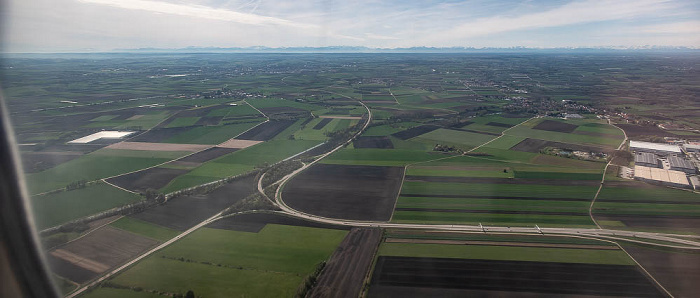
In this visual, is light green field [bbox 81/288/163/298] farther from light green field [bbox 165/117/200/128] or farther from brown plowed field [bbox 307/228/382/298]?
light green field [bbox 165/117/200/128]

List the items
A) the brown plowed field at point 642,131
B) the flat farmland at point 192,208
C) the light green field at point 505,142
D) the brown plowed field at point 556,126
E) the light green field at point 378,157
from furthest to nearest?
the brown plowed field at point 556,126 < the brown plowed field at point 642,131 < the light green field at point 505,142 < the light green field at point 378,157 < the flat farmland at point 192,208

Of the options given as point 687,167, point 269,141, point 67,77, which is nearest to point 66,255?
point 269,141

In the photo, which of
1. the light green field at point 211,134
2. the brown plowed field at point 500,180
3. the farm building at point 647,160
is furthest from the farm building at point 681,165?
the light green field at point 211,134

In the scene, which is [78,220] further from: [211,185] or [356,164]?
[356,164]

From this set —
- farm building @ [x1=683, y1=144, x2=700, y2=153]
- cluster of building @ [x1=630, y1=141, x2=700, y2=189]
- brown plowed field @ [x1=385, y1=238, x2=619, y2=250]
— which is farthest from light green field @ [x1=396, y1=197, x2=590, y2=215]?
farm building @ [x1=683, y1=144, x2=700, y2=153]

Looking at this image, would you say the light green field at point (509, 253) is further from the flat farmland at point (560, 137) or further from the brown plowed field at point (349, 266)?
the flat farmland at point (560, 137)

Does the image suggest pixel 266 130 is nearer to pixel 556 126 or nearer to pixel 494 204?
pixel 494 204

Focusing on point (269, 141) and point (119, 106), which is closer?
point (269, 141)
